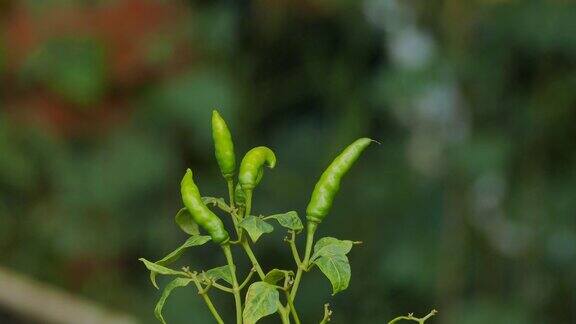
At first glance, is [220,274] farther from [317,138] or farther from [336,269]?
[317,138]

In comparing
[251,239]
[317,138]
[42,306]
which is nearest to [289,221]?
[251,239]

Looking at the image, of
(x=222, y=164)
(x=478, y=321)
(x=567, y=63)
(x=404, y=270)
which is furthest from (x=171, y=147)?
(x=222, y=164)

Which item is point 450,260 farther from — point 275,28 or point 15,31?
point 15,31

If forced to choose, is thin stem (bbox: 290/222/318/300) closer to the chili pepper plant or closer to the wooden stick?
the chili pepper plant

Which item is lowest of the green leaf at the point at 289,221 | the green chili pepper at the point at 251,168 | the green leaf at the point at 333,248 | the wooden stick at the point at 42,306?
the wooden stick at the point at 42,306

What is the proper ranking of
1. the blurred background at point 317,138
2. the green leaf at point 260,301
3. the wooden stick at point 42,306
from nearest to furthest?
the green leaf at point 260,301, the wooden stick at point 42,306, the blurred background at point 317,138

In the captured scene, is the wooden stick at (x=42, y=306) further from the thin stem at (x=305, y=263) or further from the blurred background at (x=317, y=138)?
the thin stem at (x=305, y=263)

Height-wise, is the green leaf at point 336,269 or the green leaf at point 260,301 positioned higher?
the green leaf at point 336,269

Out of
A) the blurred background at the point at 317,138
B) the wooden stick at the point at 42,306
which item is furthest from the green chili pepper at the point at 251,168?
the blurred background at the point at 317,138

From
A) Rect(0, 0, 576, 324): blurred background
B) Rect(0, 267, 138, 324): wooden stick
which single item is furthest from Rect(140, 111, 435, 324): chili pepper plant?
Rect(0, 0, 576, 324): blurred background
